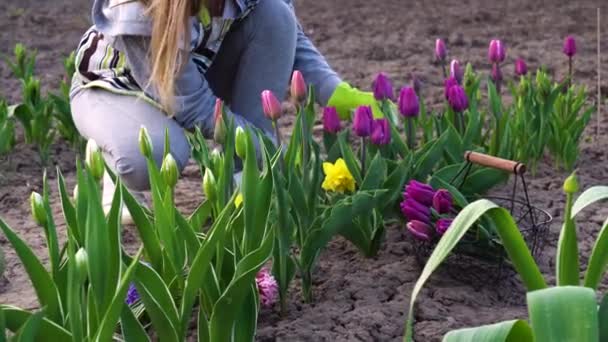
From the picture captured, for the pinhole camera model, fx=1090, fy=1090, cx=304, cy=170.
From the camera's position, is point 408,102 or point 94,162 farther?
point 408,102

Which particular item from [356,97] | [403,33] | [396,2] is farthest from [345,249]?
[396,2]

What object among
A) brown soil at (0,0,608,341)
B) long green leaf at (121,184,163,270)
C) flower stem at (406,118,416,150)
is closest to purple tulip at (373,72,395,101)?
flower stem at (406,118,416,150)

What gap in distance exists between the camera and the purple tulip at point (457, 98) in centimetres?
236

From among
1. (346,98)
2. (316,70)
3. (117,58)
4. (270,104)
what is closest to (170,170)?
(270,104)

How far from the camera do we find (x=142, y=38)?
8.52 feet

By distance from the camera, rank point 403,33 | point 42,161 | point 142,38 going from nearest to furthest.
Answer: point 142,38 < point 42,161 < point 403,33

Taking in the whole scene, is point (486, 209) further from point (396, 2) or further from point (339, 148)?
point (396, 2)

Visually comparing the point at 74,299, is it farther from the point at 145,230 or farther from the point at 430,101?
the point at 430,101

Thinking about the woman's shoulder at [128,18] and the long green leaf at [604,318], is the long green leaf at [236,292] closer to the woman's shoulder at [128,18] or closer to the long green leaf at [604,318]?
the long green leaf at [604,318]

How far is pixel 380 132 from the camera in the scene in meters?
2.18

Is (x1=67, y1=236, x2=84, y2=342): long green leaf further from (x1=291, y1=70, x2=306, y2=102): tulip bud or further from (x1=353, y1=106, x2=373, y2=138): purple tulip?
(x1=353, y1=106, x2=373, y2=138): purple tulip

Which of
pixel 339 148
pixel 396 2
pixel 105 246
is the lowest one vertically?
pixel 396 2

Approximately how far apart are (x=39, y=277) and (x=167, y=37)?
3.36ft

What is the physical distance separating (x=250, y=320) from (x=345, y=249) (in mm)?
644
